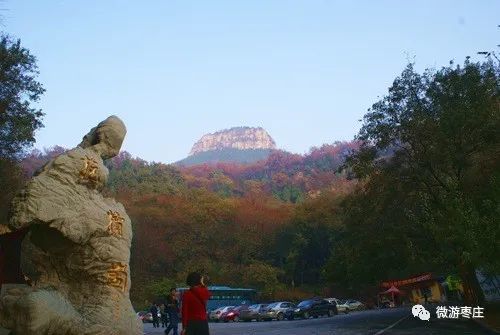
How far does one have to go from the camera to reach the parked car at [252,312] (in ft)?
109

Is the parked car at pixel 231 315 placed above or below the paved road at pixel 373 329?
above

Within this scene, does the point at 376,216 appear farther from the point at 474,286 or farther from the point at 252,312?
the point at 252,312

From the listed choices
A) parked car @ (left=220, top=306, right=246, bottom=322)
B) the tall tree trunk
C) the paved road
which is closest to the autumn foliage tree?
the tall tree trunk

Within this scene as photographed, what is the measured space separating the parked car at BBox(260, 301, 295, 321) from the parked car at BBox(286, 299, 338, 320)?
1.33 feet

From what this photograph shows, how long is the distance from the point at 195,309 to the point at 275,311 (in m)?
27.4

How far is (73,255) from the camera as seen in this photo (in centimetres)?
510

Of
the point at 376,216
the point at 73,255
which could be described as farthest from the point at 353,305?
the point at 73,255

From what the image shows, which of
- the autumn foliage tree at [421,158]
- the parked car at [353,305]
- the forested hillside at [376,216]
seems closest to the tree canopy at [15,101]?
the forested hillside at [376,216]

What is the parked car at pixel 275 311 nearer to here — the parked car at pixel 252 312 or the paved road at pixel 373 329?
the parked car at pixel 252 312

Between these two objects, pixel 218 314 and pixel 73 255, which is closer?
pixel 73 255

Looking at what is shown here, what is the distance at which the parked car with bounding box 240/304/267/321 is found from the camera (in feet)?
109

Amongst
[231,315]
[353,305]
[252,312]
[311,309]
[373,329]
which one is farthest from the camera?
[353,305]

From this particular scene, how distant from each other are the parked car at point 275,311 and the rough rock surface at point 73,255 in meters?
28.1

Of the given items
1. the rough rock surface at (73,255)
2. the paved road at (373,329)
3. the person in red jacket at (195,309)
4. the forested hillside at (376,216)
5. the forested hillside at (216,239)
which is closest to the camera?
the rough rock surface at (73,255)
